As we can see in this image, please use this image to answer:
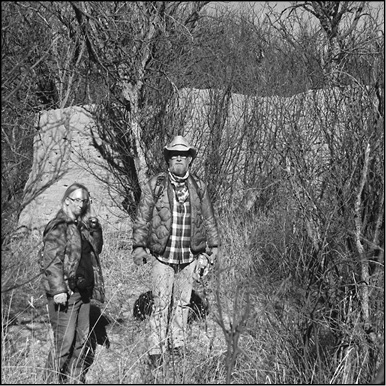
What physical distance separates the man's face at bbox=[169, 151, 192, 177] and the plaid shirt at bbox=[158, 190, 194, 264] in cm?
20

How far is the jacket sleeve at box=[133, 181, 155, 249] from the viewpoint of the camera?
4.42 metres

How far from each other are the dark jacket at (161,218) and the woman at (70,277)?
1.27ft

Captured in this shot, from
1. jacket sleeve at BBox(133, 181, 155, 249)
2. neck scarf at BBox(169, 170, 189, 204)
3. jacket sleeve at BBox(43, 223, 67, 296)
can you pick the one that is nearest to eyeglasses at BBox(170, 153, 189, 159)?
neck scarf at BBox(169, 170, 189, 204)

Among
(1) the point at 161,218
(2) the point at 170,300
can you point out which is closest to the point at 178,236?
(1) the point at 161,218

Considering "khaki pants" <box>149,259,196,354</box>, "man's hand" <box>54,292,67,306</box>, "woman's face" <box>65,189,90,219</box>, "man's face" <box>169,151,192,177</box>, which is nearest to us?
"man's hand" <box>54,292,67,306</box>

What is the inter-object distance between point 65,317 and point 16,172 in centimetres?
107

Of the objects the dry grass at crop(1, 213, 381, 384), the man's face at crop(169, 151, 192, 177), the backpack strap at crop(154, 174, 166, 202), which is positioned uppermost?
the man's face at crop(169, 151, 192, 177)

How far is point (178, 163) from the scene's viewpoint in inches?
173

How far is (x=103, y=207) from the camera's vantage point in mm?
7641

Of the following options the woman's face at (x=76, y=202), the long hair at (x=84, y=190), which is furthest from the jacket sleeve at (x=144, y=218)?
the woman's face at (x=76, y=202)

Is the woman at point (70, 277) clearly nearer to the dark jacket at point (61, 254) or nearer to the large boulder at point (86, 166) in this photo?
the dark jacket at point (61, 254)

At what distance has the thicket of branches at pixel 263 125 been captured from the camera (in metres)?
3.97

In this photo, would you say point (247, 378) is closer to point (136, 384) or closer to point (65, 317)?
point (136, 384)

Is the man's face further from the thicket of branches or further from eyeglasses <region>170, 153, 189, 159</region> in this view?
the thicket of branches
